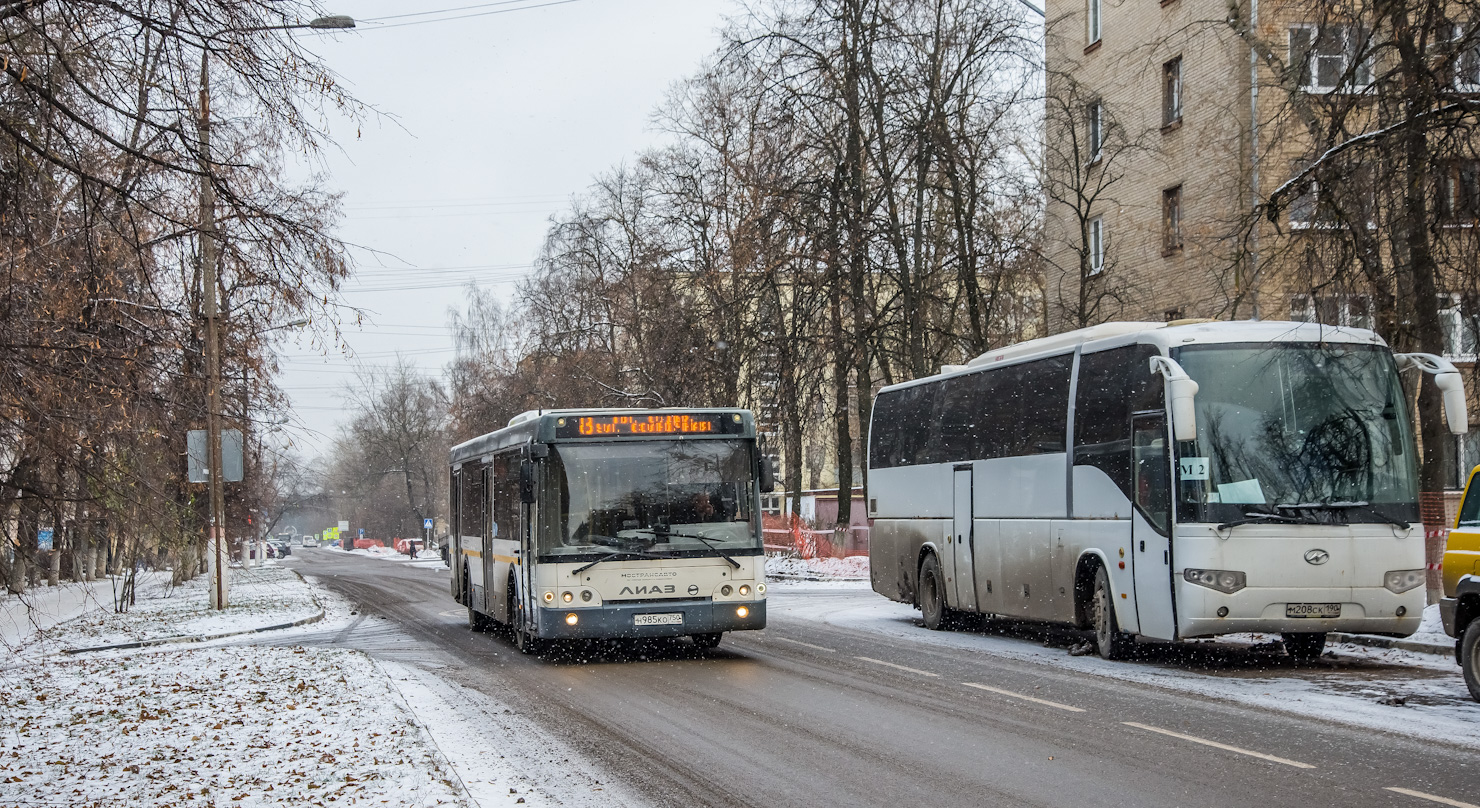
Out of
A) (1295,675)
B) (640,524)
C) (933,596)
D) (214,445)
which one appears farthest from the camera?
(214,445)

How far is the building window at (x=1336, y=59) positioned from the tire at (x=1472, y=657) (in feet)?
16.6

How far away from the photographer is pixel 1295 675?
13969 mm

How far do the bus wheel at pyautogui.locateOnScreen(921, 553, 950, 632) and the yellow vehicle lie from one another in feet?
28.8

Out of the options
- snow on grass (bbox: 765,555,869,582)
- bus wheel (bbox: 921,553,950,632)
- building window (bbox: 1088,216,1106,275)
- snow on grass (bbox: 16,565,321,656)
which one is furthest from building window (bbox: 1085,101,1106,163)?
snow on grass (bbox: 16,565,321,656)

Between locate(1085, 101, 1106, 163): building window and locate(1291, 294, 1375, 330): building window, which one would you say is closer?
locate(1291, 294, 1375, 330): building window

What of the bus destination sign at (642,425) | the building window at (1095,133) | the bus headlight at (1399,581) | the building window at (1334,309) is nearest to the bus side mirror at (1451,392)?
the building window at (1334,309)

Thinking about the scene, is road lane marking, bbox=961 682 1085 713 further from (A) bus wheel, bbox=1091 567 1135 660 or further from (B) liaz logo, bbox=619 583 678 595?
(B) liaz logo, bbox=619 583 678 595

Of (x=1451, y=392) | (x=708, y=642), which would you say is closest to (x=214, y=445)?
(x=708, y=642)

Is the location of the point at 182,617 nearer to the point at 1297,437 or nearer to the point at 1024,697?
the point at 1024,697

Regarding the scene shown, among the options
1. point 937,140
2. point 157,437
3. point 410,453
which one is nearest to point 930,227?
point 937,140

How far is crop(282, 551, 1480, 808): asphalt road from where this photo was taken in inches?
320

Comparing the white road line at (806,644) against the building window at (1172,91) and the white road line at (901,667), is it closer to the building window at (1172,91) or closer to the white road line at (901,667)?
the white road line at (901,667)

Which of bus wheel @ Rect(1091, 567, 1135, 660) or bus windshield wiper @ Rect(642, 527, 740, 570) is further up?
bus windshield wiper @ Rect(642, 527, 740, 570)

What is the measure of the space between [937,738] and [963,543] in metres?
9.48
